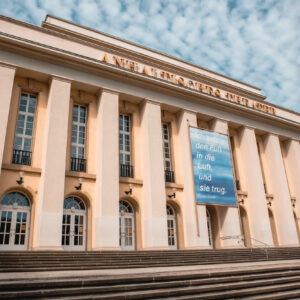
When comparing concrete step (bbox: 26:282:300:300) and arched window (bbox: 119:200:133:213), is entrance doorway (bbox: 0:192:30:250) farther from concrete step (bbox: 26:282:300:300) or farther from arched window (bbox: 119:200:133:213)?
concrete step (bbox: 26:282:300:300)

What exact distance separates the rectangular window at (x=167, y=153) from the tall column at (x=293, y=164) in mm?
10346

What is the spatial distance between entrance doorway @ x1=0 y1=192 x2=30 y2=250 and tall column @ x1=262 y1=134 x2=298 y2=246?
1520 cm

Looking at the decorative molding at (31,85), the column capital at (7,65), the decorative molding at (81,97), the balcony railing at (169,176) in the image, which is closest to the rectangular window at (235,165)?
the balcony railing at (169,176)

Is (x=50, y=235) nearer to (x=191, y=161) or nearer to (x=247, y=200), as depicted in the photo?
(x=191, y=161)

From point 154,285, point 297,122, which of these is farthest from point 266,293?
point 297,122

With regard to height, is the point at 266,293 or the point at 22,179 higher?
the point at 22,179

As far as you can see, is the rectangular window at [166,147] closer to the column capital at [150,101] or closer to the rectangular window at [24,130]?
the column capital at [150,101]

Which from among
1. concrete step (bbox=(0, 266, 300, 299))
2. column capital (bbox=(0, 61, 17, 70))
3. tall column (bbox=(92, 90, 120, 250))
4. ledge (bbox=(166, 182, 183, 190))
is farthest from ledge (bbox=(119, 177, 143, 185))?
concrete step (bbox=(0, 266, 300, 299))

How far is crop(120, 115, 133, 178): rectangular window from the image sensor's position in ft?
50.5

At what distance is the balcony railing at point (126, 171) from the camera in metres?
15.2

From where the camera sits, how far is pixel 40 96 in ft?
47.4

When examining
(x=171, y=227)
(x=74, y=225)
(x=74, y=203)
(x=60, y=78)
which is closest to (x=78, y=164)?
(x=74, y=203)

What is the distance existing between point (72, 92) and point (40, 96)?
1.62 m

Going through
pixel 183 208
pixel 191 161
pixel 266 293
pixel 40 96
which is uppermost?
pixel 40 96
